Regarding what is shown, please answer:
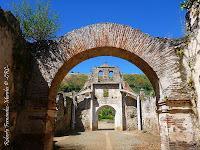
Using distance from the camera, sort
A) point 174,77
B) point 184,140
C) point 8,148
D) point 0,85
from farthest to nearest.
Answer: point 174,77 < point 184,140 < point 8,148 < point 0,85

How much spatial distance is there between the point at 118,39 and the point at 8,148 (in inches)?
152

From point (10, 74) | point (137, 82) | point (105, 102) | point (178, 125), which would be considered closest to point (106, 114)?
point (137, 82)

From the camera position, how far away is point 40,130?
20.8 ft

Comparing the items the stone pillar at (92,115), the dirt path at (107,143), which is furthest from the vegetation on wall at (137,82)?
the dirt path at (107,143)

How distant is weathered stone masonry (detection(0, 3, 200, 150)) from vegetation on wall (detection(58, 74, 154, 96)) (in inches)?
1050

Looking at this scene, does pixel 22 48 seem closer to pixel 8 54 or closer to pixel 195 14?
pixel 8 54

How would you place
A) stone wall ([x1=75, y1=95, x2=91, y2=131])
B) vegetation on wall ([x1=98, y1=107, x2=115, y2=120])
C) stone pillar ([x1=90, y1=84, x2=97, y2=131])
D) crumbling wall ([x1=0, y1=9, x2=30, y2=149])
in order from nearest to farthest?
crumbling wall ([x1=0, y1=9, x2=30, y2=149])
stone pillar ([x1=90, y1=84, x2=97, y2=131])
stone wall ([x1=75, y1=95, x2=91, y2=131])
vegetation on wall ([x1=98, y1=107, x2=115, y2=120])

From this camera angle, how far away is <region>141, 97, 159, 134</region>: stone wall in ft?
62.6

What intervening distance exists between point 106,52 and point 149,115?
1528 centimetres

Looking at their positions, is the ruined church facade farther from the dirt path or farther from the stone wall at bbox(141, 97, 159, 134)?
the dirt path

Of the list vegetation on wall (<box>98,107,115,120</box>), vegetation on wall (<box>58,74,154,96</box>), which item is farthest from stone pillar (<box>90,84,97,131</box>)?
vegetation on wall (<box>98,107,115,120</box>)

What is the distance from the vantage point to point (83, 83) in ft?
116

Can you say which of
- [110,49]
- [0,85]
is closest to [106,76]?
[110,49]

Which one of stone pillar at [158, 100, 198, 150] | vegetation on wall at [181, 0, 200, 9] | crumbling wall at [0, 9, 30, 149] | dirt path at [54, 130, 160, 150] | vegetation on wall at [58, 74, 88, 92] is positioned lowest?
dirt path at [54, 130, 160, 150]
